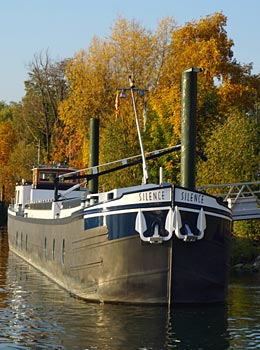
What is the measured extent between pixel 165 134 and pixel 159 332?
3406 centimetres

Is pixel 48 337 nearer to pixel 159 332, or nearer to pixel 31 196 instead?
pixel 159 332

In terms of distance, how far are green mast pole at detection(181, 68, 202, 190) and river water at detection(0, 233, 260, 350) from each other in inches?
149

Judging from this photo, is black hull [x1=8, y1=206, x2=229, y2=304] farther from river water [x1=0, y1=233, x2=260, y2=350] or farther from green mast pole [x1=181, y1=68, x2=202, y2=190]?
green mast pole [x1=181, y1=68, x2=202, y2=190]

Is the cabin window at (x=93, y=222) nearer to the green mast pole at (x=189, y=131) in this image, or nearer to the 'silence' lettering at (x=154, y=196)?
the 'silence' lettering at (x=154, y=196)

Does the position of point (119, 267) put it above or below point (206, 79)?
below

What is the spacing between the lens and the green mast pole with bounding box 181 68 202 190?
2348 cm

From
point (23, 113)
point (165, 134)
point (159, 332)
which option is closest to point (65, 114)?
point (165, 134)

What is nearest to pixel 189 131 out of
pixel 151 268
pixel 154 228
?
pixel 154 228

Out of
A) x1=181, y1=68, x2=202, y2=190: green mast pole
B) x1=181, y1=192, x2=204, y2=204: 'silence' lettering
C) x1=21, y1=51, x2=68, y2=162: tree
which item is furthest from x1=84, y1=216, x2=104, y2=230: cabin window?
x1=21, y1=51, x2=68, y2=162: tree

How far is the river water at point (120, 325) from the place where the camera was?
17.5m

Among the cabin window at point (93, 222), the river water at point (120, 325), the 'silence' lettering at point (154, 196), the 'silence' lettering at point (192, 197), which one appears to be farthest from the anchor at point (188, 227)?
the cabin window at point (93, 222)

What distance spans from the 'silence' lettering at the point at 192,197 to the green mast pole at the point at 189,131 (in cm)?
244

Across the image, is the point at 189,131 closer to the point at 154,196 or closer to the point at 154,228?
the point at 154,196

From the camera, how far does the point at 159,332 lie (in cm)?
1862
